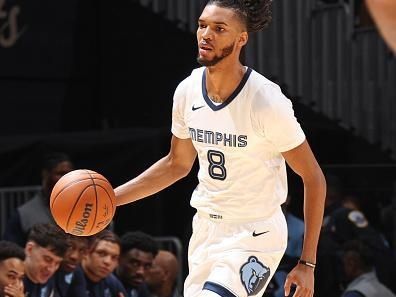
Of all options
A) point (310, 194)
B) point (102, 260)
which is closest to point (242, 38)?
point (310, 194)

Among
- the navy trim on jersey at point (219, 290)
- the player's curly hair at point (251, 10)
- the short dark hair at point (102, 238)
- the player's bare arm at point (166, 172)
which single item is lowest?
the short dark hair at point (102, 238)

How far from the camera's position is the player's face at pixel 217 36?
504 centimetres

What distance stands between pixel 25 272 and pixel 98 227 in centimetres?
188

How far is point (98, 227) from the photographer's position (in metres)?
5.16

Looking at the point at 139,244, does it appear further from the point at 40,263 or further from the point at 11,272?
the point at 11,272

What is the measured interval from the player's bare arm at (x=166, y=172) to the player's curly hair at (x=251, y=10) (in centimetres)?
74

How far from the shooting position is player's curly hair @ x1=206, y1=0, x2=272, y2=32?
16.7ft

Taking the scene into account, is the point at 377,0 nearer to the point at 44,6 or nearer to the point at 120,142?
the point at 120,142

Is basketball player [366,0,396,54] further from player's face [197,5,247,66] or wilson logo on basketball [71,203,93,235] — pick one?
wilson logo on basketball [71,203,93,235]

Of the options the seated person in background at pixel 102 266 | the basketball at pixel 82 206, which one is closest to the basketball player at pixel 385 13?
the basketball at pixel 82 206

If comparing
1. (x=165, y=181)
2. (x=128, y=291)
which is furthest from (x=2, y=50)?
(x=165, y=181)

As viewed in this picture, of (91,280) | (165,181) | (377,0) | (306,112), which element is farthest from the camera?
(306,112)

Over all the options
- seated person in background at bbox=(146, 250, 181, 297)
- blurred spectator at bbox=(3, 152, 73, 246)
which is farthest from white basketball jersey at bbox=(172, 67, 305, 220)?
seated person in background at bbox=(146, 250, 181, 297)

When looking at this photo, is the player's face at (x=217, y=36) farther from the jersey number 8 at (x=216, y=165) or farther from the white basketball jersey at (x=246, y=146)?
the jersey number 8 at (x=216, y=165)
